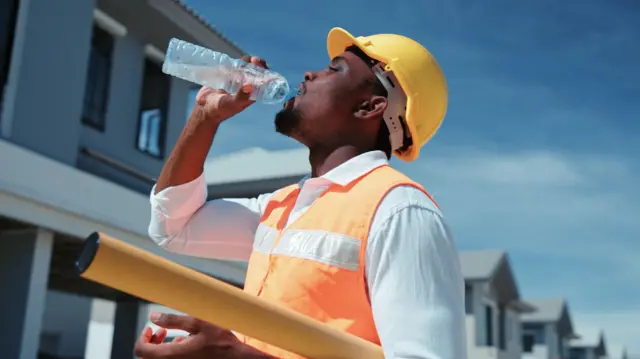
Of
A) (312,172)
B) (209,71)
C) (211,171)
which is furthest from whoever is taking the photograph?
(211,171)

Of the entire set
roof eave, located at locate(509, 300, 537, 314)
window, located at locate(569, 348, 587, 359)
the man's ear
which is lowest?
window, located at locate(569, 348, 587, 359)

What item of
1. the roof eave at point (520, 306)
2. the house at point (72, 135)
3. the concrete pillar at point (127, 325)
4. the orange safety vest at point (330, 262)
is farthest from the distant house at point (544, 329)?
the orange safety vest at point (330, 262)

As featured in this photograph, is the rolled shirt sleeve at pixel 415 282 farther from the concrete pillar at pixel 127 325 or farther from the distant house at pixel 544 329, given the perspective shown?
the distant house at pixel 544 329

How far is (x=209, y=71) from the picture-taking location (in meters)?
2.90

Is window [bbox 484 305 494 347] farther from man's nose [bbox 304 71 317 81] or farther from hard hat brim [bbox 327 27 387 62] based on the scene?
man's nose [bbox 304 71 317 81]

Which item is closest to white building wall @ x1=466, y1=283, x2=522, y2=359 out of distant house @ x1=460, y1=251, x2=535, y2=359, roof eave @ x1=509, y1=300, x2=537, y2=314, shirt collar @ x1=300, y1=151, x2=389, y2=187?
distant house @ x1=460, y1=251, x2=535, y2=359

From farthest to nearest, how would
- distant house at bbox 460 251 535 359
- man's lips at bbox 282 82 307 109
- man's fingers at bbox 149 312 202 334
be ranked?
distant house at bbox 460 251 535 359 < man's lips at bbox 282 82 307 109 < man's fingers at bbox 149 312 202 334

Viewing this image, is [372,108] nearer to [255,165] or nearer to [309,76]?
[309,76]

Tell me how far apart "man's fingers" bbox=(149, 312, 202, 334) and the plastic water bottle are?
31.2 inches

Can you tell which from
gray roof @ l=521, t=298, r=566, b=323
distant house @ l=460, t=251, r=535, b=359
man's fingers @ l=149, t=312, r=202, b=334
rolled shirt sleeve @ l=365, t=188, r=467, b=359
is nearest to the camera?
man's fingers @ l=149, t=312, r=202, b=334

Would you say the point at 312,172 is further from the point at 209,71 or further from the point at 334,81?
the point at 209,71

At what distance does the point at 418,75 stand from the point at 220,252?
844 millimetres

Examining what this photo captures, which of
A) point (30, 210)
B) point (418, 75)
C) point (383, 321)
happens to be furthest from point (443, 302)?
point (30, 210)

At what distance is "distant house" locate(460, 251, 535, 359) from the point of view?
27531 millimetres
